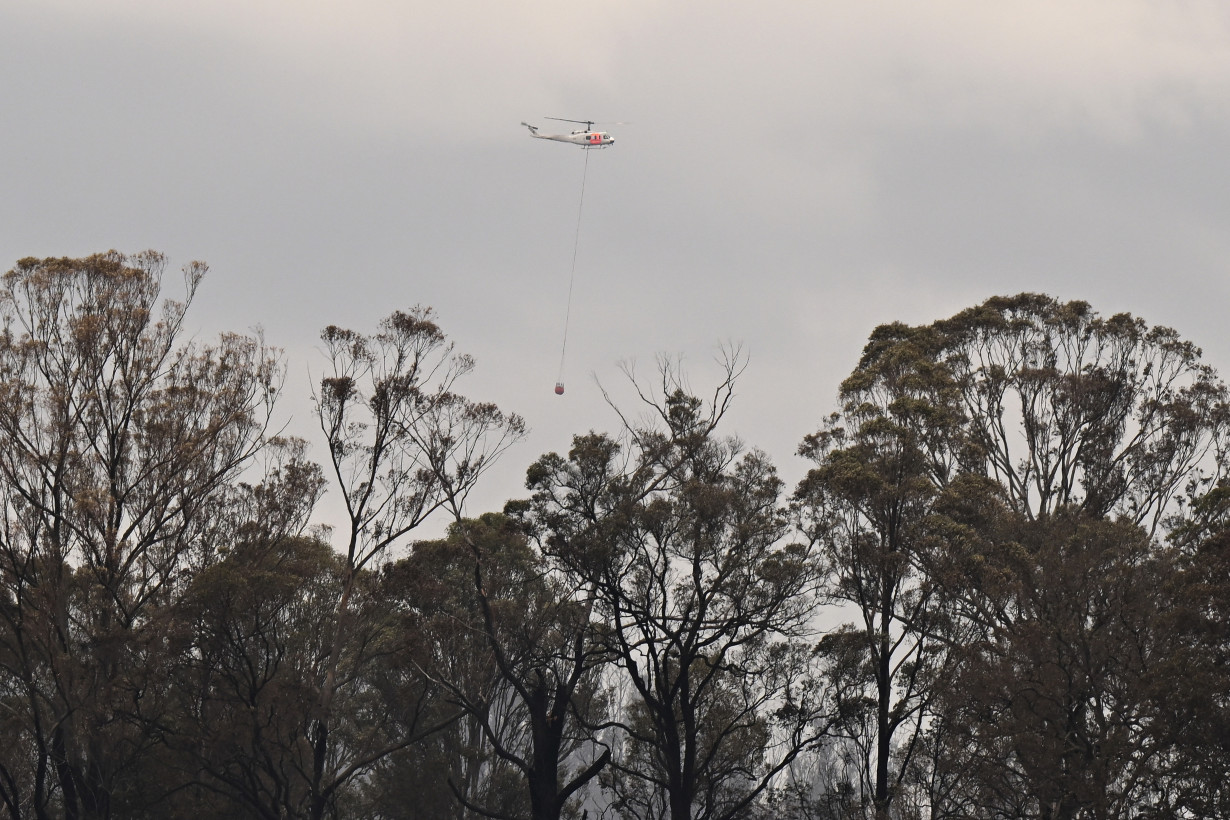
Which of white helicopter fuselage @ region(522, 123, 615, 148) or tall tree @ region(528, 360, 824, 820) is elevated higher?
white helicopter fuselage @ region(522, 123, 615, 148)

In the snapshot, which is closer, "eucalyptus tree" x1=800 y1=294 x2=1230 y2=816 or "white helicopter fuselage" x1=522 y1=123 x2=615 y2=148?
"eucalyptus tree" x1=800 y1=294 x2=1230 y2=816

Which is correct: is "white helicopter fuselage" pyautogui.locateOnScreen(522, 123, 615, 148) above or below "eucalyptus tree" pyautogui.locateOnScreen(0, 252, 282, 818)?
above

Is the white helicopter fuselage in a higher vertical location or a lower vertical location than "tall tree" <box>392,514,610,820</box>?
higher

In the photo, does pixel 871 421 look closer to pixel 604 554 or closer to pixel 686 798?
pixel 604 554

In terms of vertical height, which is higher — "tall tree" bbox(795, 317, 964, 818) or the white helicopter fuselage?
the white helicopter fuselage

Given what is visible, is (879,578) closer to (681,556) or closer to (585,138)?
(681,556)

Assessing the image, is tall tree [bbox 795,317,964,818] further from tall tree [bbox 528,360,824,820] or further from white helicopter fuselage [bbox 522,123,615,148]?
white helicopter fuselage [bbox 522,123,615,148]

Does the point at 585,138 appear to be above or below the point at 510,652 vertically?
above

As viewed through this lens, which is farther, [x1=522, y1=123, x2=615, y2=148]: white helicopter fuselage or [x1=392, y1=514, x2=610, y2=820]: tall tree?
[x1=522, y1=123, x2=615, y2=148]: white helicopter fuselage

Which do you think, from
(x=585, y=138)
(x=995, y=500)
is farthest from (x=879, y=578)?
(x=585, y=138)

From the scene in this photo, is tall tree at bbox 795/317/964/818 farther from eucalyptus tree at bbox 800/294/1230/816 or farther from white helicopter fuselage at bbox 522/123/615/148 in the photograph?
white helicopter fuselage at bbox 522/123/615/148

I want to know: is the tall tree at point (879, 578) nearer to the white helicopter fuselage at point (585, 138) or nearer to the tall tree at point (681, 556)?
the tall tree at point (681, 556)

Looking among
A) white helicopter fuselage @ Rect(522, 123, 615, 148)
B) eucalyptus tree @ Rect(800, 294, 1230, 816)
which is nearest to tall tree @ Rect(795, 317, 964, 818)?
eucalyptus tree @ Rect(800, 294, 1230, 816)

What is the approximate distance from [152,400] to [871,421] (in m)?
15.0
